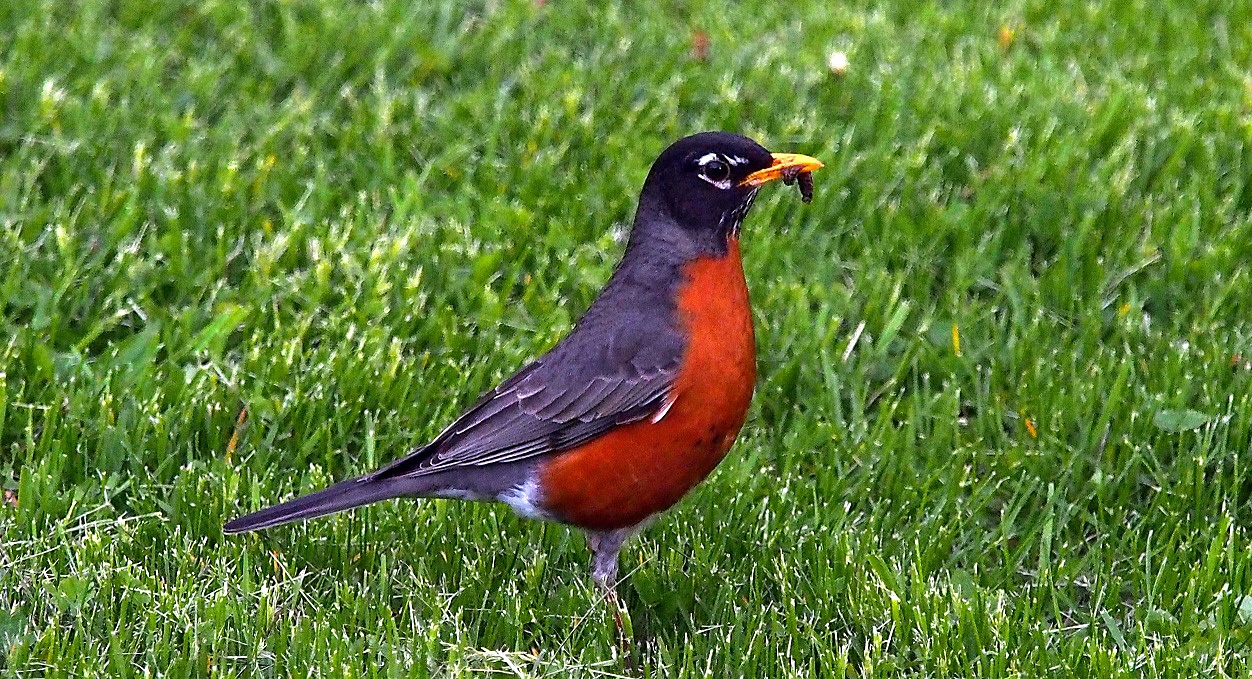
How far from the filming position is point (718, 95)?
627cm

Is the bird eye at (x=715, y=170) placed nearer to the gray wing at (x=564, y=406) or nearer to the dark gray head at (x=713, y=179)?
the dark gray head at (x=713, y=179)

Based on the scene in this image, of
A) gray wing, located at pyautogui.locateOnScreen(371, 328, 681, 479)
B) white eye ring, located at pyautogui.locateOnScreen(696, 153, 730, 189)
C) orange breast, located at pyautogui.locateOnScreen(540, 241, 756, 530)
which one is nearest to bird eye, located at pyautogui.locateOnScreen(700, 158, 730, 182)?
white eye ring, located at pyautogui.locateOnScreen(696, 153, 730, 189)

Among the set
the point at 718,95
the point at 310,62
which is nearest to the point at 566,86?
the point at 718,95

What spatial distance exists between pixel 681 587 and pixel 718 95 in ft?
9.19

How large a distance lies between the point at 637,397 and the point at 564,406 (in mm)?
202

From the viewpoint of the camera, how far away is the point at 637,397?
3.66m

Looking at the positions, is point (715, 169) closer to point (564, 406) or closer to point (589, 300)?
point (564, 406)

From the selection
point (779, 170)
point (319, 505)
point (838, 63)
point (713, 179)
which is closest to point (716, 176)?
point (713, 179)

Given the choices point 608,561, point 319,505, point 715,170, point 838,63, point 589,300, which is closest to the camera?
point 319,505

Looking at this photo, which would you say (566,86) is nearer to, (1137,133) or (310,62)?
(310,62)

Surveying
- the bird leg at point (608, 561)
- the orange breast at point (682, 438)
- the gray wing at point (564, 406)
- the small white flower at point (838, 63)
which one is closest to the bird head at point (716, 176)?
the orange breast at point (682, 438)

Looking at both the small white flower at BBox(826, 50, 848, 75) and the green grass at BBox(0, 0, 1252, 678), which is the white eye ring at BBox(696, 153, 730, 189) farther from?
the small white flower at BBox(826, 50, 848, 75)

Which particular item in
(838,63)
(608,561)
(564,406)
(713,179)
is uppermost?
(713,179)

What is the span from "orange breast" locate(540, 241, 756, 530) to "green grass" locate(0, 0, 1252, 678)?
0.27m
